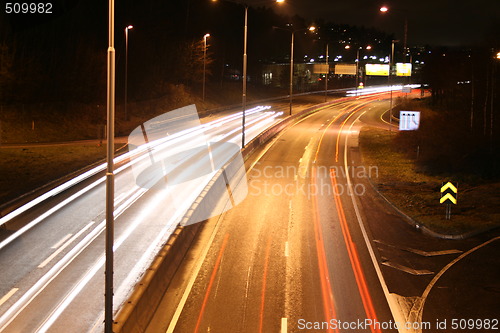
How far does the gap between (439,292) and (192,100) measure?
52328mm

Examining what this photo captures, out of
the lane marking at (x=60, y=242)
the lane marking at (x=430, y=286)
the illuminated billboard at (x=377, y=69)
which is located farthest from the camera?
the illuminated billboard at (x=377, y=69)

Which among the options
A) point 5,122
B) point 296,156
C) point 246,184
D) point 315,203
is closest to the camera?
point 315,203

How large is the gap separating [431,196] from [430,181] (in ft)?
12.1

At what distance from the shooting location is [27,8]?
48.8 metres

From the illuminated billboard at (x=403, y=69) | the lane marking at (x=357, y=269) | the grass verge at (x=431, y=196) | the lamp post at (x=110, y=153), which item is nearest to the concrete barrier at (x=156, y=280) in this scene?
the lamp post at (x=110, y=153)

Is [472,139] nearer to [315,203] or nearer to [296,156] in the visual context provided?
[296,156]

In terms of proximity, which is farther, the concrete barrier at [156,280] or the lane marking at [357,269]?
the lane marking at [357,269]

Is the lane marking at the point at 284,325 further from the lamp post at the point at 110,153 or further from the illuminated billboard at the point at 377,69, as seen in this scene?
the illuminated billboard at the point at 377,69

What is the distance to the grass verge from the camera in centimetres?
1942

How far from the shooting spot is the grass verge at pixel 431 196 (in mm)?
19422

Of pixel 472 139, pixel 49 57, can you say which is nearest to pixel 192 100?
pixel 49 57

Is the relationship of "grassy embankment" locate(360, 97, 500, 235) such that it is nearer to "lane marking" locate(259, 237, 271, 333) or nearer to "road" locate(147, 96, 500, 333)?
"road" locate(147, 96, 500, 333)

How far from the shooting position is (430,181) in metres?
27.2

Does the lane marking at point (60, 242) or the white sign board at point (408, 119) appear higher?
the white sign board at point (408, 119)
